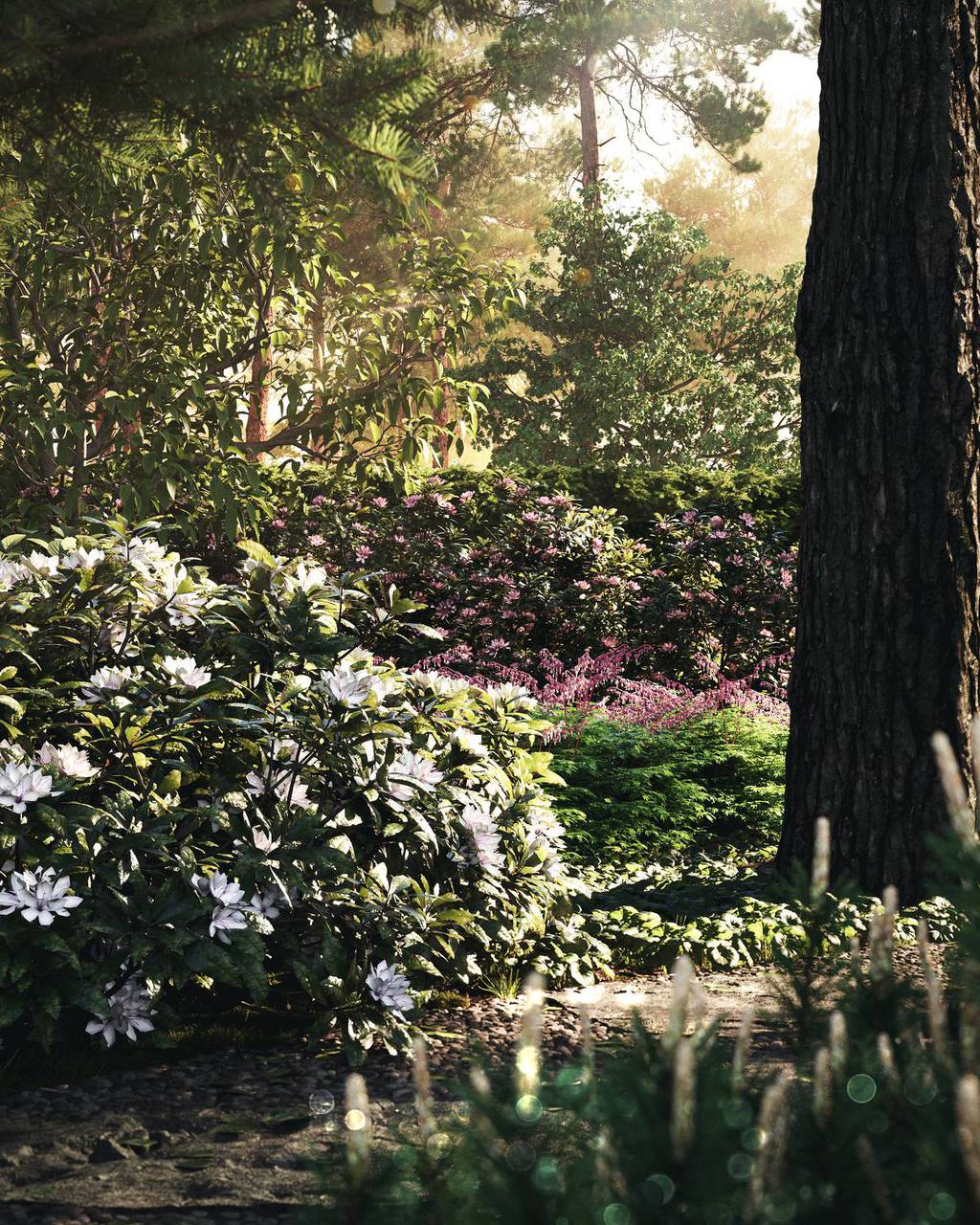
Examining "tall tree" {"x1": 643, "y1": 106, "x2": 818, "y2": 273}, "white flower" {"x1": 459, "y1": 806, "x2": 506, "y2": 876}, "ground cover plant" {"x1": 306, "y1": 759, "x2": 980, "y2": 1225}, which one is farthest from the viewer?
"tall tree" {"x1": 643, "y1": 106, "x2": 818, "y2": 273}

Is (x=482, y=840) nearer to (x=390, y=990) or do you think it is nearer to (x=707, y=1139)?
(x=390, y=990)

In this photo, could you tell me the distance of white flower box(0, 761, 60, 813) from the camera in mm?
2604

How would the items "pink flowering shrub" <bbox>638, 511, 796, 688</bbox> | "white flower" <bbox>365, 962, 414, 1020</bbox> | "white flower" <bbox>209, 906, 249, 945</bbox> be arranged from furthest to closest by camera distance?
1. "pink flowering shrub" <bbox>638, 511, 796, 688</bbox>
2. "white flower" <bbox>365, 962, 414, 1020</bbox>
3. "white flower" <bbox>209, 906, 249, 945</bbox>

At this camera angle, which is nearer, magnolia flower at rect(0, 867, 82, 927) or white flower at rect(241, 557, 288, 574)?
magnolia flower at rect(0, 867, 82, 927)

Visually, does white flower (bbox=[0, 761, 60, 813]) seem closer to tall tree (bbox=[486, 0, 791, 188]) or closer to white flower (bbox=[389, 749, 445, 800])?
white flower (bbox=[389, 749, 445, 800])

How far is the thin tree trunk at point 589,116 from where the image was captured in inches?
730

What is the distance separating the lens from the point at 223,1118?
2.33 metres

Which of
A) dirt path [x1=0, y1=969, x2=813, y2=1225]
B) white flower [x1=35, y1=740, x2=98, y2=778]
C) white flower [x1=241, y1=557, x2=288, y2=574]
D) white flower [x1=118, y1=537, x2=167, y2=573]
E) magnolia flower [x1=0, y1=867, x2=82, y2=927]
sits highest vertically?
white flower [x1=118, y1=537, x2=167, y2=573]

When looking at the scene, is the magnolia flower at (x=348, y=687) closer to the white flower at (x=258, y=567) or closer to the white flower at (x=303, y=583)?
the white flower at (x=303, y=583)

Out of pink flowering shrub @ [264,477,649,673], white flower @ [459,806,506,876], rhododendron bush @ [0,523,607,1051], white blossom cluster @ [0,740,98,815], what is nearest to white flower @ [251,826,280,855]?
rhododendron bush @ [0,523,607,1051]

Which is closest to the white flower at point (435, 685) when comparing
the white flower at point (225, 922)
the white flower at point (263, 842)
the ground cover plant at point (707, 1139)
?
the white flower at point (263, 842)

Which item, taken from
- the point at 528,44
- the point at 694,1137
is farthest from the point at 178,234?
the point at 528,44

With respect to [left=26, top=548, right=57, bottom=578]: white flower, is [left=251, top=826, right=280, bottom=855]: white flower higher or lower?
lower

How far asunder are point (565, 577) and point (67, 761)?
6539mm
